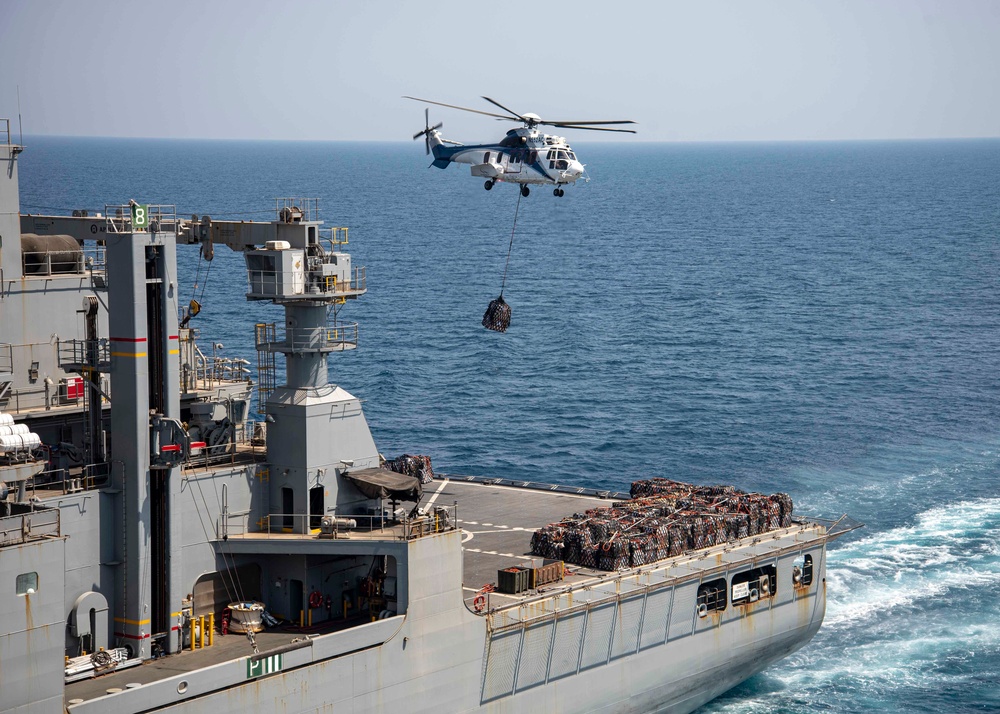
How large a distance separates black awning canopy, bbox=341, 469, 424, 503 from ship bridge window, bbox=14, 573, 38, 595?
11928mm

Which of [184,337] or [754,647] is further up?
[184,337]

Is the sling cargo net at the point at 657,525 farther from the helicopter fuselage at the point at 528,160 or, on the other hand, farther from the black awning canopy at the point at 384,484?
the helicopter fuselage at the point at 528,160

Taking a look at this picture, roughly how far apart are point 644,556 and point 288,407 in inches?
582

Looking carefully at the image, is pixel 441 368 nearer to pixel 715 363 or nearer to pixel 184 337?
pixel 715 363

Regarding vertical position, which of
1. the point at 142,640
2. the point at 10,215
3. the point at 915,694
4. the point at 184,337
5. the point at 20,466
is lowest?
the point at 915,694

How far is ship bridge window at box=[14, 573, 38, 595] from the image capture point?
3095 centimetres

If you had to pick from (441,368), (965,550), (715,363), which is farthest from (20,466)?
(715,363)

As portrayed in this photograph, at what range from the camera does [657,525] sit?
48.8m

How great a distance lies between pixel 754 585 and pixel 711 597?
99.9 inches

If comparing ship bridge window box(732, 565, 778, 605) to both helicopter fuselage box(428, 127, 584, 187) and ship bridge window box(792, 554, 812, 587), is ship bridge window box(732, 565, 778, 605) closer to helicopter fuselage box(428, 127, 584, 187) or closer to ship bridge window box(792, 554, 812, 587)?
ship bridge window box(792, 554, 812, 587)

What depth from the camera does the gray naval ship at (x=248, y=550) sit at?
35.0 metres

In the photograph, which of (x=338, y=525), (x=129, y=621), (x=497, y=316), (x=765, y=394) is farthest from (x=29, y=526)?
(x=765, y=394)

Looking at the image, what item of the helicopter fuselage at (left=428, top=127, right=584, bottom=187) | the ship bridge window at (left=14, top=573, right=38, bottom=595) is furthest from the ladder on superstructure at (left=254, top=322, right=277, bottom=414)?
the helicopter fuselage at (left=428, top=127, right=584, bottom=187)

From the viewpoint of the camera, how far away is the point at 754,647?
168 ft
